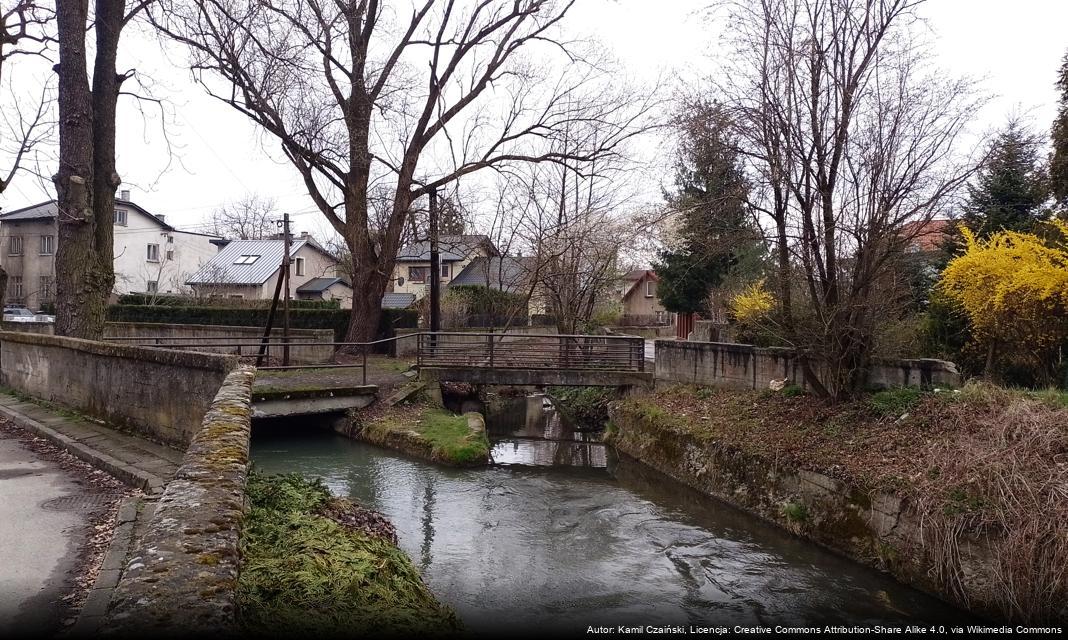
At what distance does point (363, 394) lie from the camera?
16.4 metres

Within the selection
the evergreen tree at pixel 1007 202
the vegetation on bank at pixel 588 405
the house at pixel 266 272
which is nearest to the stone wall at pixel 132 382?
the vegetation on bank at pixel 588 405

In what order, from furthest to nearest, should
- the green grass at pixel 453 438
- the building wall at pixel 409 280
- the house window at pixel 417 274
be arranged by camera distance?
1. the house window at pixel 417 274
2. the building wall at pixel 409 280
3. the green grass at pixel 453 438

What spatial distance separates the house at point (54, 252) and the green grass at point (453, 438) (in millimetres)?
37079

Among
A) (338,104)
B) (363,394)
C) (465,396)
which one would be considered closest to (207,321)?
(338,104)

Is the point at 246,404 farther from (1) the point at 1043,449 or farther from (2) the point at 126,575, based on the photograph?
(1) the point at 1043,449

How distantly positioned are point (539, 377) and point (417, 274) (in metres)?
33.9

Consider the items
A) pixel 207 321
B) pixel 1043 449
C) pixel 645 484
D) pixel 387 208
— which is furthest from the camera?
pixel 207 321

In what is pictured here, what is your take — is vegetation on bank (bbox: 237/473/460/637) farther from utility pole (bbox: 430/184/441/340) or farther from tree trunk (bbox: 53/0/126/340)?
utility pole (bbox: 430/184/441/340)

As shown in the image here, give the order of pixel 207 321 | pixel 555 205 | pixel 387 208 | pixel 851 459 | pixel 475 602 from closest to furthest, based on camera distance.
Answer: pixel 475 602 → pixel 851 459 → pixel 387 208 → pixel 555 205 → pixel 207 321

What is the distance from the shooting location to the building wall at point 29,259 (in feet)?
151

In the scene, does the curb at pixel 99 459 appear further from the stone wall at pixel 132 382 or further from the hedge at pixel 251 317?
the hedge at pixel 251 317

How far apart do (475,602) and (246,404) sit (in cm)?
302

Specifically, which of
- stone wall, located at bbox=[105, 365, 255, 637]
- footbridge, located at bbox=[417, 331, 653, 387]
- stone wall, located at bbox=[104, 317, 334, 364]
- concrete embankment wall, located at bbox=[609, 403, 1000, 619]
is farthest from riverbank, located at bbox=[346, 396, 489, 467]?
stone wall, located at bbox=[105, 365, 255, 637]

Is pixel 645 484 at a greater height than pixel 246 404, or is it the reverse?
pixel 246 404
